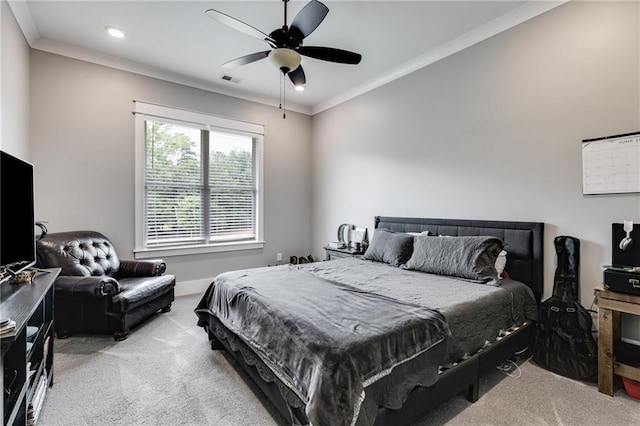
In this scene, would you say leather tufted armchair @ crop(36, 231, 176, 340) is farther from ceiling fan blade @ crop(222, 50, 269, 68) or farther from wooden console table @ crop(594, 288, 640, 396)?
wooden console table @ crop(594, 288, 640, 396)

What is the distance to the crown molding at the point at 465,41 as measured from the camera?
2686 mm

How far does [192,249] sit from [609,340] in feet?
14.9

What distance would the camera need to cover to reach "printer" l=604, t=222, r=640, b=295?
1989 millimetres

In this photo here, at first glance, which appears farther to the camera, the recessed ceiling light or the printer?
the recessed ceiling light

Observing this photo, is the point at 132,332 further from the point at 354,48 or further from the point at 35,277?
the point at 354,48

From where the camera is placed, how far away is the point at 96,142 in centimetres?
367

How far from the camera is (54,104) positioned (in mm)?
3414

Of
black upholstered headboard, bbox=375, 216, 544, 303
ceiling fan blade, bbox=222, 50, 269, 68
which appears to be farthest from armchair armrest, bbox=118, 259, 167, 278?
black upholstered headboard, bbox=375, 216, 544, 303

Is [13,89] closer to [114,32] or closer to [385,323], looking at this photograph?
[114,32]

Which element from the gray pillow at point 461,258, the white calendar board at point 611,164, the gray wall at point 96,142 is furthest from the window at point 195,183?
the white calendar board at point 611,164

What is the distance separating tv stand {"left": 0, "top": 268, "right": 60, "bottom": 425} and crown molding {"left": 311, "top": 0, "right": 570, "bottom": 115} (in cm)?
413

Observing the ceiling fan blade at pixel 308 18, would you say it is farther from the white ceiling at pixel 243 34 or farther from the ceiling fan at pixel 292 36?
the white ceiling at pixel 243 34

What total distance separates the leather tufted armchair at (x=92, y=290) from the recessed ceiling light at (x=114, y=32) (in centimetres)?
222

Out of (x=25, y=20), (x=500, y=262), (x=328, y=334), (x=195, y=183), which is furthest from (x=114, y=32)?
(x=500, y=262)
